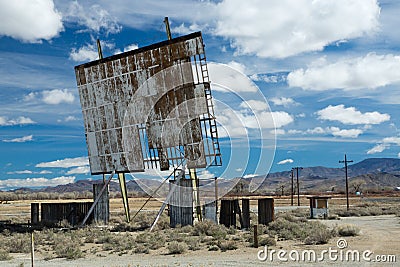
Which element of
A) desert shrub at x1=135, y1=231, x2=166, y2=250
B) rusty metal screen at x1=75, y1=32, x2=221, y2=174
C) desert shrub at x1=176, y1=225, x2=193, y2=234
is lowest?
desert shrub at x1=176, y1=225, x2=193, y2=234

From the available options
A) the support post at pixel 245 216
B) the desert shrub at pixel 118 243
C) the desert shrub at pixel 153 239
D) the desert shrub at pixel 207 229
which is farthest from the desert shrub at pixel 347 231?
the desert shrub at pixel 118 243

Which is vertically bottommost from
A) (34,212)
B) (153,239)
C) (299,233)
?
(299,233)

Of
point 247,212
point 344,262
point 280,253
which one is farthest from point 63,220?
point 344,262

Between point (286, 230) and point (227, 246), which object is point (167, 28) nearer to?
point (286, 230)

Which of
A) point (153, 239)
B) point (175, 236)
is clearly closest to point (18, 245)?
point (153, 239)

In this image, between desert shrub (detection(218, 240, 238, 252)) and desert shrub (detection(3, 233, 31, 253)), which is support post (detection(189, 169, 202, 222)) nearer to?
desert shrub (detection(218, 240, 238, 252))

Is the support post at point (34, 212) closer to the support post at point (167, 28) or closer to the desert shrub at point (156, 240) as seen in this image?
the desert shrub at point (156, 240)

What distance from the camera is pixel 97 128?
2705 cm

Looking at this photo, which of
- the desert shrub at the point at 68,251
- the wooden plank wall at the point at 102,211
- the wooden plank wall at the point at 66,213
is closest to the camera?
the desert shrub at the point at 68,251

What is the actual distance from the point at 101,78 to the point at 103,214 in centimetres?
690

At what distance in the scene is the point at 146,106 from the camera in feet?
82.2

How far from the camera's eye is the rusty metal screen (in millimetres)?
23625

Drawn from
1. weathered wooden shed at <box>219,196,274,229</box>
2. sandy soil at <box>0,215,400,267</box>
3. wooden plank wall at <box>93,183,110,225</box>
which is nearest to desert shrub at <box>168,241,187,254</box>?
sandy soil at <box>0,215,400,267</box>

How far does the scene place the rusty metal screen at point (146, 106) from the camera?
23625 millimetres
